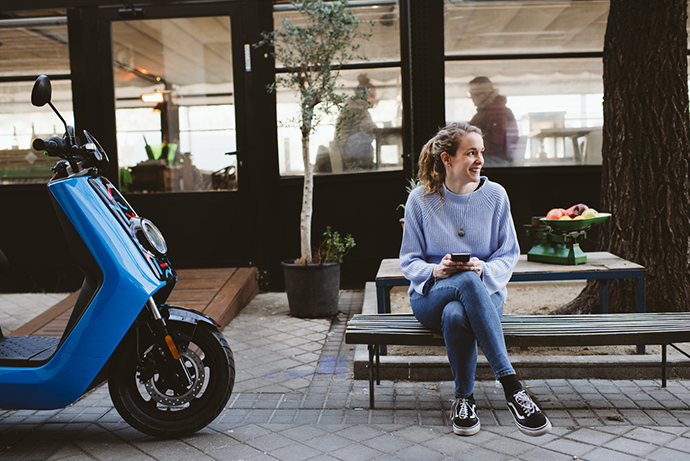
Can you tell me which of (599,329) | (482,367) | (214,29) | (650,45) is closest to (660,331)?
(599,329)

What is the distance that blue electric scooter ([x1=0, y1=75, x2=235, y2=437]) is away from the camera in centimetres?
278

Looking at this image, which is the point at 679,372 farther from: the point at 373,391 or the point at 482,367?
the point at 373,391

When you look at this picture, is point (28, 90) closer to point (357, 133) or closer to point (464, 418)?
point (357, 133)

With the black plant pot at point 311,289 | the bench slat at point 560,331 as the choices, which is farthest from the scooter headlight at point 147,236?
the black plant pot at point 311,289

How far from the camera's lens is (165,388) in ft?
9.45

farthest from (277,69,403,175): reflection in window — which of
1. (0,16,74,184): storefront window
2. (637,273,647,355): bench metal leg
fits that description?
(637,273,647,355): bench metal leg

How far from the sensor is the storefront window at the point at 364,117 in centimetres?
641

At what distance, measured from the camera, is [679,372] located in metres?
3.49

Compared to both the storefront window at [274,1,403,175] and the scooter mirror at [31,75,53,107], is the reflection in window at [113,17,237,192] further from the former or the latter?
the scooter mirror at [31,75,53,107]

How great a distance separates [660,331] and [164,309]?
255 centimetres

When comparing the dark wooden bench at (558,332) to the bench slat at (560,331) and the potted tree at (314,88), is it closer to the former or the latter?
the bench slat at (560,331)

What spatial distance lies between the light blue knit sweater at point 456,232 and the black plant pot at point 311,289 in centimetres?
230

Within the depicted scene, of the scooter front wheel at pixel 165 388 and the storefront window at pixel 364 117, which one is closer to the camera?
the scooter front wheel at pixel 165 388

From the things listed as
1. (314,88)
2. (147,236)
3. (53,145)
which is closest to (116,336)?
(147,236)
